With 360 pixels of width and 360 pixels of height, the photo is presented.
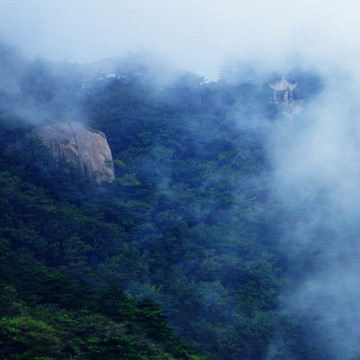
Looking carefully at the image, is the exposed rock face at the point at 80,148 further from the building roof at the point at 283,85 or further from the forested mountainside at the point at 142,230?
the building roof at the point at 283,85

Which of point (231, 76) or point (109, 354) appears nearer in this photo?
point (109, 354)

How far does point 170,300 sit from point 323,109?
19.4 meters

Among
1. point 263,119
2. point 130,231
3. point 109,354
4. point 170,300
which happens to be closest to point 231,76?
point 263,119

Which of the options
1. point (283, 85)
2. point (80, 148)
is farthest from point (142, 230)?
point (283, 85)

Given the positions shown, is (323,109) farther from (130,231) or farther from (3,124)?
(3,124)

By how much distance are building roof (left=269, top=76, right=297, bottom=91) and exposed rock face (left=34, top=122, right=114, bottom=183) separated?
15.0 metres

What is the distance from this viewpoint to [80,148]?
2481 centimetres

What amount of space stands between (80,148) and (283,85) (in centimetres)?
1696

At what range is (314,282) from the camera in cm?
2148

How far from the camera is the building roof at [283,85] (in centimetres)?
3656

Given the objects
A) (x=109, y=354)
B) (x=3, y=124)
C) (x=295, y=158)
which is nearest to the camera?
(x=109, y=354)

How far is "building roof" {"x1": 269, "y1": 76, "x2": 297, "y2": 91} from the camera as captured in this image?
36.6 metres

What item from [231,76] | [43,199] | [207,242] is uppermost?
[231,76]

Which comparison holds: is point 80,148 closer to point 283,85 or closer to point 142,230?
point 142,230
